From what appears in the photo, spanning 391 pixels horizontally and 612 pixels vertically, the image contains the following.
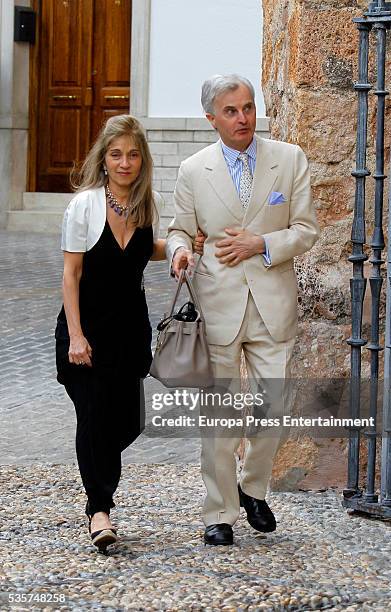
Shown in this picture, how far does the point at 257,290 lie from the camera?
14.6 ft

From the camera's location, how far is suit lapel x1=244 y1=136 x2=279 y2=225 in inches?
177

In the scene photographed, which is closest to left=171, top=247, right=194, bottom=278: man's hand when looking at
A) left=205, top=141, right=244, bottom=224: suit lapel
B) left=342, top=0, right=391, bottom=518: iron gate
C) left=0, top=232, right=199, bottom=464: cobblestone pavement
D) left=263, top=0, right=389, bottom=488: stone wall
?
left=205, top=141, right=244, bottom=224: suit lapel

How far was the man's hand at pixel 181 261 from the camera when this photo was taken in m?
4.32

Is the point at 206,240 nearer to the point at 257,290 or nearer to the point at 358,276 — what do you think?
the point at 257,290

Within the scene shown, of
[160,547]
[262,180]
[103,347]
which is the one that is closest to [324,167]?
[262,180]

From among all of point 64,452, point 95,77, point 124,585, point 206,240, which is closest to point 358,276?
point 206,240

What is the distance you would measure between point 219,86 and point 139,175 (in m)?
0.44

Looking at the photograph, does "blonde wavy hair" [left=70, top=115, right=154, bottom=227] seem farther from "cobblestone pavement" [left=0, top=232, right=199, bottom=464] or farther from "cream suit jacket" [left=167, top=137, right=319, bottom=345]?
"cobblestone pavement" [left=0, top=232, right=199, bottom=464]

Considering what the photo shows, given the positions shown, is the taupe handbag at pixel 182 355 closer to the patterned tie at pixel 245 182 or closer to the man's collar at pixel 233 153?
the patterned tie at pixel 245 182

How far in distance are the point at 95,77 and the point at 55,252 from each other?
4.00m

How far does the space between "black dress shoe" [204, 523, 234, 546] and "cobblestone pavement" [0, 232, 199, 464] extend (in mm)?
1471

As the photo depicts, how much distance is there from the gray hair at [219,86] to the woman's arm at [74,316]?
688mm

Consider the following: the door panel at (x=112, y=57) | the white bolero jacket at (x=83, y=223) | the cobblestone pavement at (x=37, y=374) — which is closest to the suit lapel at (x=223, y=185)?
the white bolero jacket at (x=83, y=223)

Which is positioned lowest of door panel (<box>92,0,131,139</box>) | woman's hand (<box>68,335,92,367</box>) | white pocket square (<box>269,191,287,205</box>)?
woman's hand (<box>68,335,92,367</box>)
